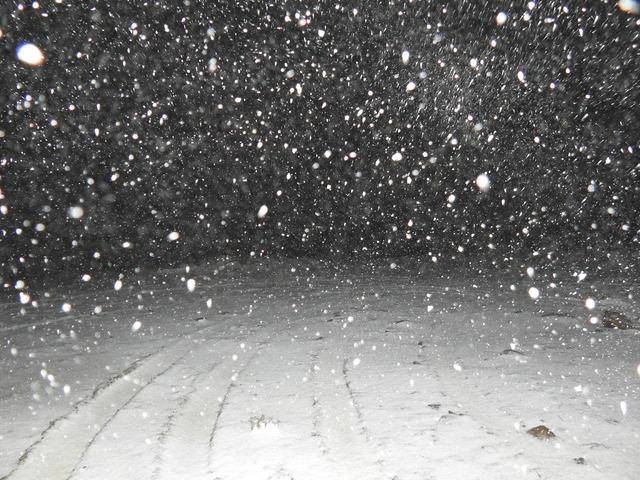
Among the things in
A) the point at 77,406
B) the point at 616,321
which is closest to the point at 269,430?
the point at 77,406

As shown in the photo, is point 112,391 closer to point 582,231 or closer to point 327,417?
point 327,417

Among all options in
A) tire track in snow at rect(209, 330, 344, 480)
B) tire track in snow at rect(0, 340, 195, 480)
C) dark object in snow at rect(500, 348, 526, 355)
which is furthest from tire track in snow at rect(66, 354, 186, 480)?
dark object in snow at rect(500, 348, 526, 355)

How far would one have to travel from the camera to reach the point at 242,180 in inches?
518

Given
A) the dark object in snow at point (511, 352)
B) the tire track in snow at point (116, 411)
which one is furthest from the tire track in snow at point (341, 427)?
the dark object in snow at point (511, 352)

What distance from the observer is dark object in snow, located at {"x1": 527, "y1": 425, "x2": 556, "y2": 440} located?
1.79m

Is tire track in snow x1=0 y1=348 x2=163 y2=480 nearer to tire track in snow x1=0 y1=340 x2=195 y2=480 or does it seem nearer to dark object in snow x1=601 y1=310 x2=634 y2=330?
tire track in snow x1=0 y1=340 x2=195 y2=480

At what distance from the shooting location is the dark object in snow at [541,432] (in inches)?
70.4

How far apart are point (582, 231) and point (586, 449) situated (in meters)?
13.8

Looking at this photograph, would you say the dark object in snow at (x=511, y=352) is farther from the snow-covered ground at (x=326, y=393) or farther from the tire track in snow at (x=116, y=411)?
the tire track in snow at (x=116, y=411)

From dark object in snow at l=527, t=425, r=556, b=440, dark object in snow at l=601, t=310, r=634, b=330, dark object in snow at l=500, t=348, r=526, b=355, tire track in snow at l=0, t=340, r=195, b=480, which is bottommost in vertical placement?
dark object in snow at l=527, t=425, r=556, b=440

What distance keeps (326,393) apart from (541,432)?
3.73 ft

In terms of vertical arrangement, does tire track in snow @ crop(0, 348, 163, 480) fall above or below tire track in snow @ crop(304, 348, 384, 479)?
above

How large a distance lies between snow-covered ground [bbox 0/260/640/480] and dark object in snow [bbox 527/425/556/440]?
30mm

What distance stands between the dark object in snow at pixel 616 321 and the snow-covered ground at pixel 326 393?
0.48 feet
